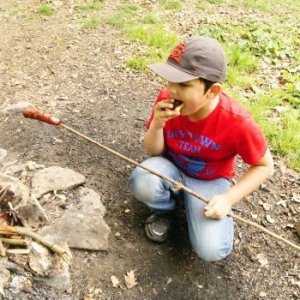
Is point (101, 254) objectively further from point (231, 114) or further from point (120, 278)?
point (231, 114)

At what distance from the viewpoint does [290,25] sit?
21.2ft

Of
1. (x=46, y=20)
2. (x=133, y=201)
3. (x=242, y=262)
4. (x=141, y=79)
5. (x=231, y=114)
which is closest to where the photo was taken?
(x=231, y=114)

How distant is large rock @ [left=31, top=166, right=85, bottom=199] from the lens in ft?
9.95

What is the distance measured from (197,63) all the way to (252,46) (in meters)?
3.54

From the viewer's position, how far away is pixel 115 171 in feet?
11.5

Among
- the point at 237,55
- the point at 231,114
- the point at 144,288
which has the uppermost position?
the point at 231,114

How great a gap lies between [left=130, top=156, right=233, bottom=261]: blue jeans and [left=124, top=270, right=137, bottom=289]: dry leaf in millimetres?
424

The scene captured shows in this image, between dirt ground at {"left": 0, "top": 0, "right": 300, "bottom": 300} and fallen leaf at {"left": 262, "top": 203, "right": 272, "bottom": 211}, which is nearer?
dirt ground at {"left": 0, "top": 0, "right": 300, "bottom": 300}

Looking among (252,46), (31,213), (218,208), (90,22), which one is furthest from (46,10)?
(218,208)

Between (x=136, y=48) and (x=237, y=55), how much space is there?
119 cm

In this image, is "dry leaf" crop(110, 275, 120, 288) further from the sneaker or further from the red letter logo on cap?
the red letter logo on cap

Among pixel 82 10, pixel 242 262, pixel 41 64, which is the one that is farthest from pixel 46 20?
pixel 242 262

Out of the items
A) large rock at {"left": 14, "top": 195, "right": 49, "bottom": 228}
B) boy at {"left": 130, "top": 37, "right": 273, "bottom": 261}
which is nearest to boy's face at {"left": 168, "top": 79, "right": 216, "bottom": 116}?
boy at {"left": 130, "top": 37, "right": 273, "bottom": 261}

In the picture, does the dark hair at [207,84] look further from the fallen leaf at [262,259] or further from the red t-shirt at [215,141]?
the fallen leaf at [262,259]
